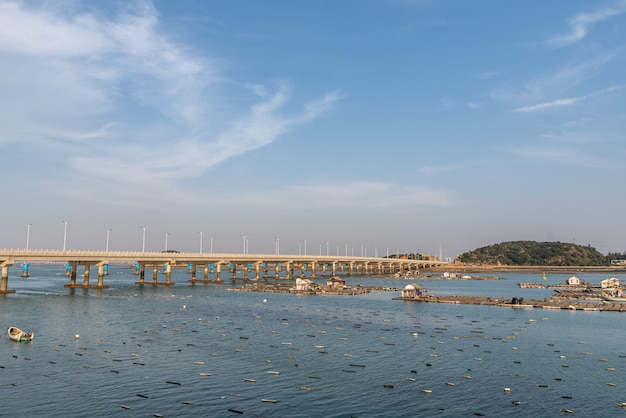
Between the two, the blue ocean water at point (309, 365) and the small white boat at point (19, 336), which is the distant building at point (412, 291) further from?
the small white boat at point (19, 336)

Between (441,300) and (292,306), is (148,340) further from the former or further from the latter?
(441,300)

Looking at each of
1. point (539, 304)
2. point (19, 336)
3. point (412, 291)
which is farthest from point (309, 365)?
point (412, 291)

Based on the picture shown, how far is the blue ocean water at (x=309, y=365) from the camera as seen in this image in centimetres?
3616

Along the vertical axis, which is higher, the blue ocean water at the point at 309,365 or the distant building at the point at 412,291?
the distant building at the point at 412,291

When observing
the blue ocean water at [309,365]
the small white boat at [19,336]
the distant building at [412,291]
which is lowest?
the blue ocean water at [309,365]

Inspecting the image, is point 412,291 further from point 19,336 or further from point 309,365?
point 19,336

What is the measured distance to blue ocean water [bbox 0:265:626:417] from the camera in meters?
36.2

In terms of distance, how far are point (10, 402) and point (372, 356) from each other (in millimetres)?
33668

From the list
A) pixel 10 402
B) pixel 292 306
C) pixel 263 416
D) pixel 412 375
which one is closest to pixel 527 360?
pixel 412 375

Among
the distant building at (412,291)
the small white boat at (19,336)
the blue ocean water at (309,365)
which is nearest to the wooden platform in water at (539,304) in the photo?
the distant building at (412,291)

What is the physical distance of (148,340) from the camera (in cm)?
6044

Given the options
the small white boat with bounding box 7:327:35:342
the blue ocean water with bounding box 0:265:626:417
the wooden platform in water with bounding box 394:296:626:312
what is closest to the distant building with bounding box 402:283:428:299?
the wooden platform in water with bounding box 394:296:626:312

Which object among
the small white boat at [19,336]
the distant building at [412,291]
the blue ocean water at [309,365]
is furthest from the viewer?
the distant building at [412,291]

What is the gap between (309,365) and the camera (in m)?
48.3
